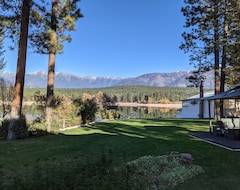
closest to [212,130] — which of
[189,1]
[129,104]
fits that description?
[189,1]

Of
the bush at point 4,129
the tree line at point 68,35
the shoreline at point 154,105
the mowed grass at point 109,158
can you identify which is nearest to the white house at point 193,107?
the tree line at point 68,35

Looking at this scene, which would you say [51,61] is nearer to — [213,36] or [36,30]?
[36,30]

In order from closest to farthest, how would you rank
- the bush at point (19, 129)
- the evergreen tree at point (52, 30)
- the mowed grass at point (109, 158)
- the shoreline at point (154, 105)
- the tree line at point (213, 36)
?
the mowed grass at point (109, 158) < the bush at point (19, 129) < the evergreen tree at point (52, 30) < the tree line at point (213, 36) < the shoreline at point (154, 105)

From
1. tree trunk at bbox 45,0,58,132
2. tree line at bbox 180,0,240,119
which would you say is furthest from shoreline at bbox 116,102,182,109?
tree trunk at bbox 45,0,58,132

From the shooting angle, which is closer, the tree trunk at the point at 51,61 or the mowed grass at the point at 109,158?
the mowed grass at the point at 109,158

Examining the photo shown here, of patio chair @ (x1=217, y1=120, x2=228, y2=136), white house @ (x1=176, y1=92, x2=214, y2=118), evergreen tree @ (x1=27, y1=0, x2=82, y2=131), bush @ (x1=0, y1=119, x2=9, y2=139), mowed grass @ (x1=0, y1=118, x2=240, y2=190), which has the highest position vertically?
evergreen tree @ (x1=27, y1=0, x2=82, y2=131)

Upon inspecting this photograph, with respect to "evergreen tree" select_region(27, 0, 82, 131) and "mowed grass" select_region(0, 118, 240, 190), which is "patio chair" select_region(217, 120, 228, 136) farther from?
"evergreen tree" select_region(27, 0, 82, 131)

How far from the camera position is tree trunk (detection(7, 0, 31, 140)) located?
9.55 meters

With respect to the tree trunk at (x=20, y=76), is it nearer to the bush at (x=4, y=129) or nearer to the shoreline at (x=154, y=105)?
the bush at (x=4, y=129)

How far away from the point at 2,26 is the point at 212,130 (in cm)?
935

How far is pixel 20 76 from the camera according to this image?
977cm

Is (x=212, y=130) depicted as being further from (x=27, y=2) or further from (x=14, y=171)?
(x=27, y=2)

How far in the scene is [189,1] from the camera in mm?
18062

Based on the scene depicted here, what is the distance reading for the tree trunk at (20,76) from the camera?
9.55m
